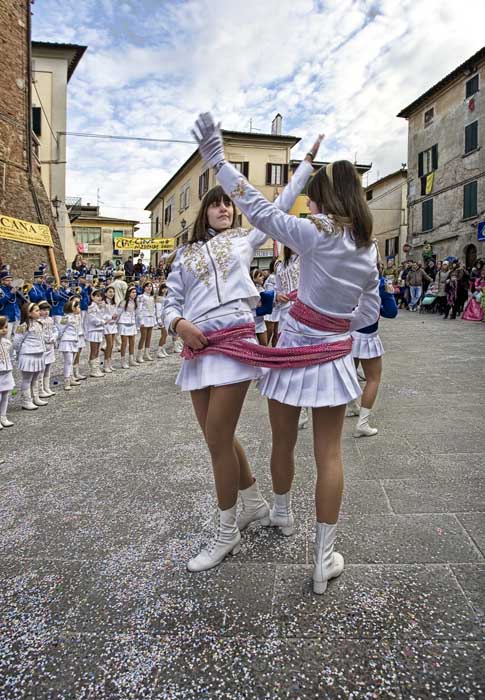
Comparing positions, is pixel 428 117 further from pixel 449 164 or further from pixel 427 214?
pixel 427 214

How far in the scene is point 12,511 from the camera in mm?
3141

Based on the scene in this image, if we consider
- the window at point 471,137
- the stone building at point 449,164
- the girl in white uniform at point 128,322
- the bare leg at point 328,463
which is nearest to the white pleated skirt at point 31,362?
the girl in white uniform at point 128,322

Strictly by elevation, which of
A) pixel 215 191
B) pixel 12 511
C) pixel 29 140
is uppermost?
pixel 29 140

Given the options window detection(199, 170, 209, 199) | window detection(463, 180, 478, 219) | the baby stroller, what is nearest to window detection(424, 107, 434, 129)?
window detection(463, 180, 478, 219)

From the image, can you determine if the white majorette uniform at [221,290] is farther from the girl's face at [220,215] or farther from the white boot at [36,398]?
the white boot at [36,398]

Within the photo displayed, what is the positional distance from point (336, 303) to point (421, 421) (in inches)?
125

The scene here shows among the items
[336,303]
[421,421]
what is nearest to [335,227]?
[336,303]

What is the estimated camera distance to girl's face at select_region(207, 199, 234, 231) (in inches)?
95.3

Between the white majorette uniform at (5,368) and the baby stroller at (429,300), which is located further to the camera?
the baby stroller at (429,300)

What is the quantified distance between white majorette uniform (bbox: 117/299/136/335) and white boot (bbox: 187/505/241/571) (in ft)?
24.9

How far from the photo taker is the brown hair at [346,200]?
2057 millimetres

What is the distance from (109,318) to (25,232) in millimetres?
12162

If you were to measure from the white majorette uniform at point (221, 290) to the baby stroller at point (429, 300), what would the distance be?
1718 cm

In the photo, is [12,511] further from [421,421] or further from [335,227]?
[421,421]
